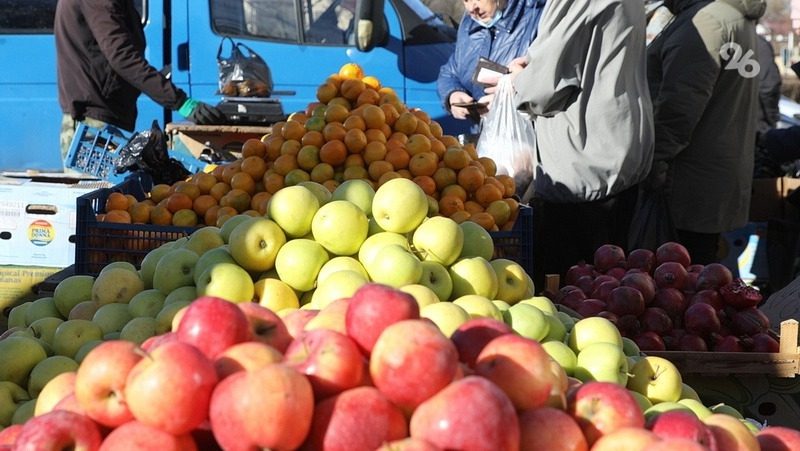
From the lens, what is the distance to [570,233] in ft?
13.9

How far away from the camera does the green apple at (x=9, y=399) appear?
6.22 ft

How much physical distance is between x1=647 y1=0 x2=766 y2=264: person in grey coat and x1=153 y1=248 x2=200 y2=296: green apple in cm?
282

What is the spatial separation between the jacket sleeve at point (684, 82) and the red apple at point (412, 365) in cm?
334

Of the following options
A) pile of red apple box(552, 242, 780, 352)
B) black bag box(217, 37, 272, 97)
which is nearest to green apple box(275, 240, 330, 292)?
pile of red apple box(552, 242, 780, 352)

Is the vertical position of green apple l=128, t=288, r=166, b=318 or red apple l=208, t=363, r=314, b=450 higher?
red apple l=208, t=363, r=314, b=450

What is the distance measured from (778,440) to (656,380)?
1.28 feet

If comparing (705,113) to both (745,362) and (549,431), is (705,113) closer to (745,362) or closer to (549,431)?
(745,362)

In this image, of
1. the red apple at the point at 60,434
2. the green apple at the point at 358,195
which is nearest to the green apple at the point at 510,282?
the green apple at the point at 358,195

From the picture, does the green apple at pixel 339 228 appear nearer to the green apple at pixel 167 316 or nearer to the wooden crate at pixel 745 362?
the green apple at pixel 167 316

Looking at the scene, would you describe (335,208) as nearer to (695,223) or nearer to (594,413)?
(594,413)

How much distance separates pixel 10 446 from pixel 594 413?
965mm

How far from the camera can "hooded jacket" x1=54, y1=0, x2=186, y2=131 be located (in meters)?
5.49

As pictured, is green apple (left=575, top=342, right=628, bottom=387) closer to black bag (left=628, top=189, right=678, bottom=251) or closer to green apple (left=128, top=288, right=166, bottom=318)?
green apple (left=128, top=288, right=166, bottom=318)

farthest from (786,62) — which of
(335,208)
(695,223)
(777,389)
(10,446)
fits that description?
(10,446)
